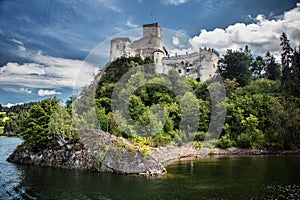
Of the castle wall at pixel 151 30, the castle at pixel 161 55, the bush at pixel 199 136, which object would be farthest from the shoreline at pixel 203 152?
the castle wall at pixel 151 30

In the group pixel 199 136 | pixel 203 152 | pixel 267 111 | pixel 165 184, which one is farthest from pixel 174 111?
pixel 165 184

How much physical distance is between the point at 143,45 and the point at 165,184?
3888cm

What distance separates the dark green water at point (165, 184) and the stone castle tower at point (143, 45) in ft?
105

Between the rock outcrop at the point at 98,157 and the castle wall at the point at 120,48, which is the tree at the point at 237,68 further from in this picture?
the rock outcrop at the point at 98,157

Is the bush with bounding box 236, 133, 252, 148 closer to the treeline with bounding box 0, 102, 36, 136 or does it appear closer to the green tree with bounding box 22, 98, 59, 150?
the green tree with bounding box 22, 98, 59, 150

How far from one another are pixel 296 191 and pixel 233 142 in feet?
68.7

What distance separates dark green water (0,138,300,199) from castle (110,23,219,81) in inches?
1223

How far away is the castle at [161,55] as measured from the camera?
53719 mm

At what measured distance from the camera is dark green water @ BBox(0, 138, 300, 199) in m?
16.8

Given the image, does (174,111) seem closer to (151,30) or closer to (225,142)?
(225,142)

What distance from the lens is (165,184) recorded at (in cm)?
1936

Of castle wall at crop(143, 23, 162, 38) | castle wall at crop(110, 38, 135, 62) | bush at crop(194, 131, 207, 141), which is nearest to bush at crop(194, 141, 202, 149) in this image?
bush at crop(194, 131, 207, 141)

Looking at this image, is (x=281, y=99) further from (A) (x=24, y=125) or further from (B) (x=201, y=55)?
(A) (x=24, y=125)

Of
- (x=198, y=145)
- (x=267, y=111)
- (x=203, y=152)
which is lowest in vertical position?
(x=203, y=152)
